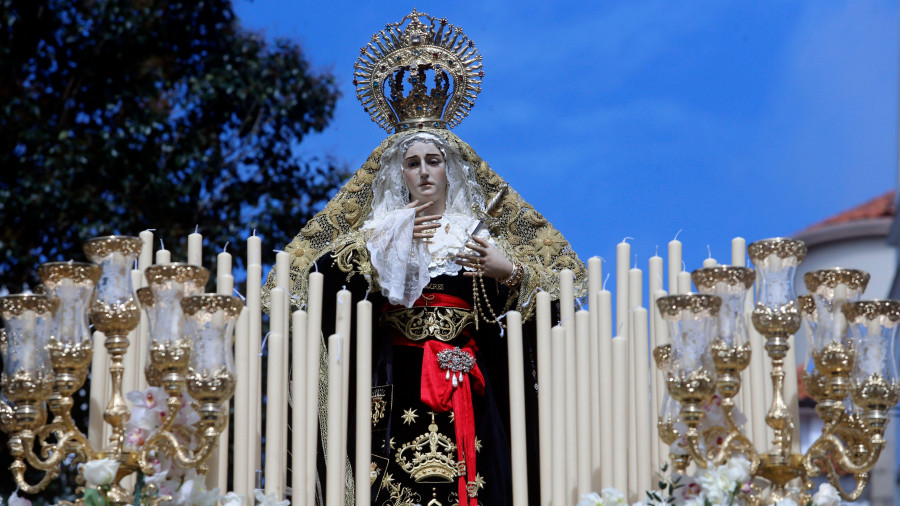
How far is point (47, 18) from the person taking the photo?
34.0 feet

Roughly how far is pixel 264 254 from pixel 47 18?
2398 millimetres

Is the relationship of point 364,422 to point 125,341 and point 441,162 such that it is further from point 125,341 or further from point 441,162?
point 441,162

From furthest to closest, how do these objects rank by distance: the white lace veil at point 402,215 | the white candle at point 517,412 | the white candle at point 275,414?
1. the white lace veil at point 402,215
2. the white candle at point 517,412
3. the white candle at point 275,414

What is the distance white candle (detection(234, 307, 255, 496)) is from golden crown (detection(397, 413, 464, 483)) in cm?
96

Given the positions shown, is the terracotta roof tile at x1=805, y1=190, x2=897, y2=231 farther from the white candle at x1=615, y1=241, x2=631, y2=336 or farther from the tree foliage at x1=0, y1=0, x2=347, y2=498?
the white candle at x1=615, y1=241, x2=631, y2=336

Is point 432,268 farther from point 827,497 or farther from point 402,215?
point 827,497

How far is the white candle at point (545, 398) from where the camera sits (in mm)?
3803

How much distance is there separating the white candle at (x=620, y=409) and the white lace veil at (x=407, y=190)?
1.57m

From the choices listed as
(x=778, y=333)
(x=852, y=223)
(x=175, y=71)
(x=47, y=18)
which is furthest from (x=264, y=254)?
(x=778, y=333)

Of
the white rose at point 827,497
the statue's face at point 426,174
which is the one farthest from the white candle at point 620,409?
the statue's face at point 426,174

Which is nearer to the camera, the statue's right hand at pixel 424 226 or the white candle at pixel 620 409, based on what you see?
the white candle at pixel 620 409

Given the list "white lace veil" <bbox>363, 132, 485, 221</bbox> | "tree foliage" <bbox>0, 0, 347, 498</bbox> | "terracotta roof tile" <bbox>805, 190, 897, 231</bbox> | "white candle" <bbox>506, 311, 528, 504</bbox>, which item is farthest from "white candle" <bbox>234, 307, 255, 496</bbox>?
"terracotta roof tile" <bbox>805, 190, 897, 231</bbox>

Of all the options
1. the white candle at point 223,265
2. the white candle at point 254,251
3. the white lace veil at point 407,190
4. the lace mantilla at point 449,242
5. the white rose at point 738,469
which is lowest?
the white rose at point 738,469

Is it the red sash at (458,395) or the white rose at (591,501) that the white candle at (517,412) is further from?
the red sash at (458,395)
